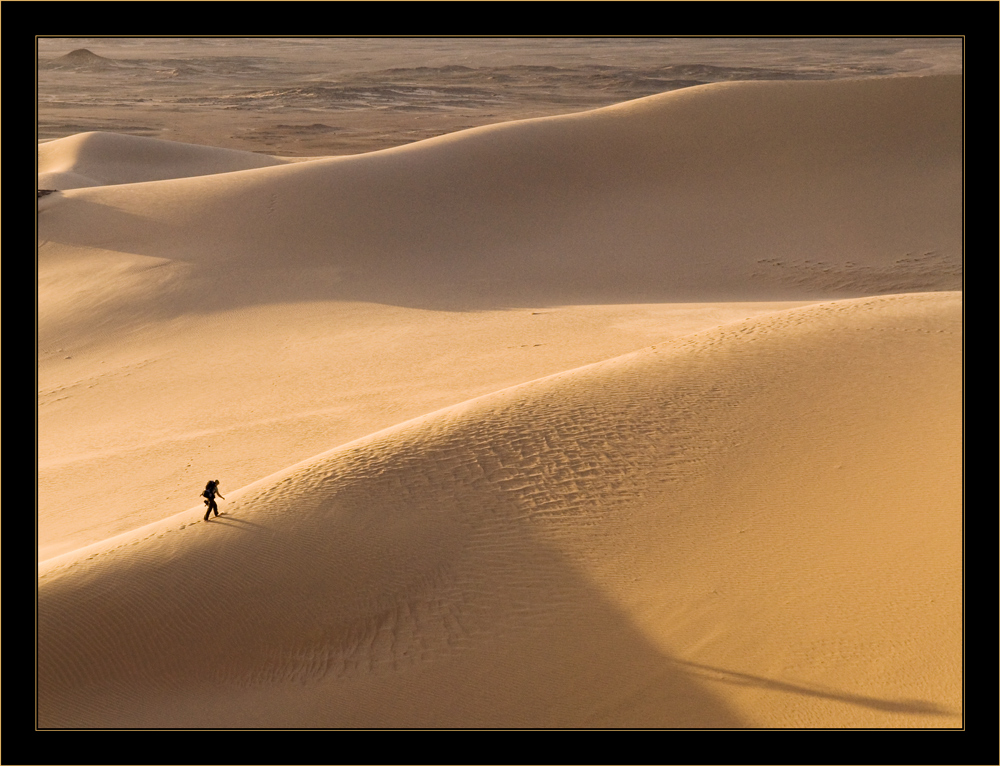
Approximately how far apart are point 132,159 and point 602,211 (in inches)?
960

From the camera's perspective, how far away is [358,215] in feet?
73.4

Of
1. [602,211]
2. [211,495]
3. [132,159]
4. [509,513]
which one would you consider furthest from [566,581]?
[132,159]

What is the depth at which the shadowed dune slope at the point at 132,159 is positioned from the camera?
36.0m

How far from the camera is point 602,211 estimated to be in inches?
885

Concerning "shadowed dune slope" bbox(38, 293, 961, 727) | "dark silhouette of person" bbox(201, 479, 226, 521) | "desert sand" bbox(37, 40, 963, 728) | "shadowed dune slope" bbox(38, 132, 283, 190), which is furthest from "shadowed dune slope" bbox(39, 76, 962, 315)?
"shadowed dune slope" bbox(38, 132, 283, 190)

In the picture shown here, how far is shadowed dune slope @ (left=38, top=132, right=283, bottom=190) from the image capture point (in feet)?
118

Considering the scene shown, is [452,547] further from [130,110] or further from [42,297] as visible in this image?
[130,110]

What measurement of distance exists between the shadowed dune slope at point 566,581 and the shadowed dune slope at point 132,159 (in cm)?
3112

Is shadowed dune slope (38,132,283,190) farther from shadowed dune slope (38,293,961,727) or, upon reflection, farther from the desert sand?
shadowed dune slope (38,293,961,727)

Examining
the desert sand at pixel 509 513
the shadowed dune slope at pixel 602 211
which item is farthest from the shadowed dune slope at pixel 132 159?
the desert sand at pixel 509 513

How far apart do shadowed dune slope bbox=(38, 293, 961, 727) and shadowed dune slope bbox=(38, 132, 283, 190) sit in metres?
31.1

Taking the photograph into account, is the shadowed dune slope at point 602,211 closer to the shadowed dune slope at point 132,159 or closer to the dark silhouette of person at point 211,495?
the dark silhouette of person at point 211,495

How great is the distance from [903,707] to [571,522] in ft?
8.53

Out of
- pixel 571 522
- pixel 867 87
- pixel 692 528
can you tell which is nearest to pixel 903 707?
pixel 692 528
